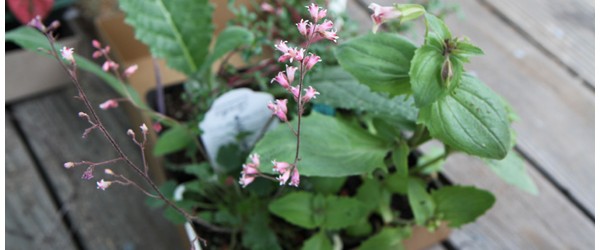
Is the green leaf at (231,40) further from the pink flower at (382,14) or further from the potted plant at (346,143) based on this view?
the pink flower at (382,14)

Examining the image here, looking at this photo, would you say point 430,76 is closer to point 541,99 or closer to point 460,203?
point 460,203

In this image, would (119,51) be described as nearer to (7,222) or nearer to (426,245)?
(7,222)

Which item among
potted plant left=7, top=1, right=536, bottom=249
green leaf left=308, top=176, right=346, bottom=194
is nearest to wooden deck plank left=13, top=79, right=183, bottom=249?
potted plant left=7, top=1, right=536, bottom=249

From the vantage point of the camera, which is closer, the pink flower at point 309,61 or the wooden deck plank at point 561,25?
the pink flower at point 309,61

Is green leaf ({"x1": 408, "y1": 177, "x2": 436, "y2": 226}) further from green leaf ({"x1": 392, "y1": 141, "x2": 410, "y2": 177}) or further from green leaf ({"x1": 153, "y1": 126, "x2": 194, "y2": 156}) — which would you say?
green leaf ({"x1": 153, "y1": 126, "x2": 194, "y2": 156})

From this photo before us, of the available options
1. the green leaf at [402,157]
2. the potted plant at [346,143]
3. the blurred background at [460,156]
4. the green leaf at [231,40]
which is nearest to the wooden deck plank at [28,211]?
the blurred background at [460,156]

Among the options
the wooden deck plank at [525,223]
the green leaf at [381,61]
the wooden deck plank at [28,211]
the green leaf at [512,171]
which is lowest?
the wooden deck plank at [28,211]

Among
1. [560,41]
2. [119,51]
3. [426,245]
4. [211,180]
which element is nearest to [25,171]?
[119,51]

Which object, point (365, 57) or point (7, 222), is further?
point (7, 222)
